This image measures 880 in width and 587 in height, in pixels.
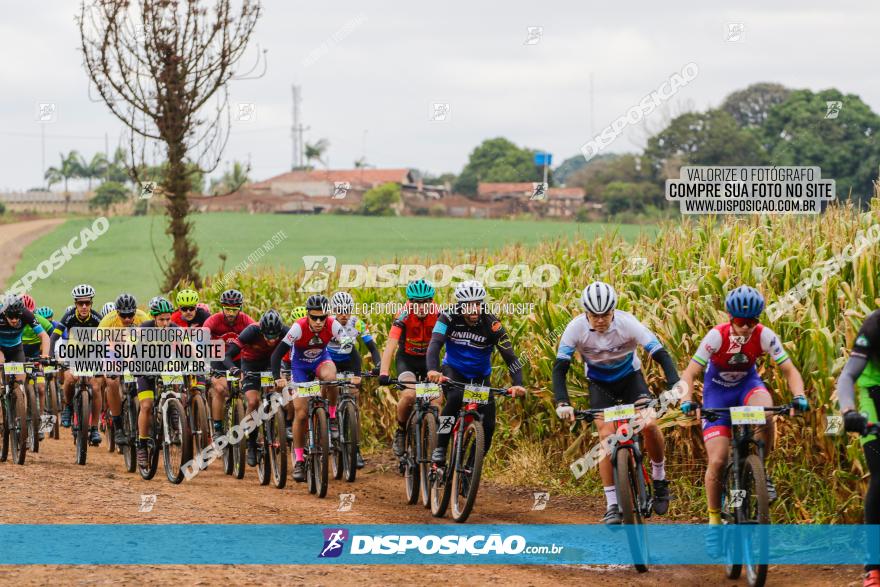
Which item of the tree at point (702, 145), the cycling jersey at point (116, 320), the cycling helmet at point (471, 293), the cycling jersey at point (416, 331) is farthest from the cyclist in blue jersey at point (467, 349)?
the tree at point (702, 145)

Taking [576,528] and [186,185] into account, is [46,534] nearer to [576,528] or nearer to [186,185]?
[576,528]

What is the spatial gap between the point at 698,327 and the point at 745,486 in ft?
10.9

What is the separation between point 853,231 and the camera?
1164 cm

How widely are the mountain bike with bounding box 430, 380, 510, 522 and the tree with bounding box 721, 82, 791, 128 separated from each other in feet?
251

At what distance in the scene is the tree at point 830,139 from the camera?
44.0 meters

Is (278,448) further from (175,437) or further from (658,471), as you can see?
(658,471)

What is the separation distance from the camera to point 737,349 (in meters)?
8.92

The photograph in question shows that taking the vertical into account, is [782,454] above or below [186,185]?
below

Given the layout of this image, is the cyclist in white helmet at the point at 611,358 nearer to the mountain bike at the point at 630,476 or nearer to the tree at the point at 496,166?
the mountain bike at the point at 630,476

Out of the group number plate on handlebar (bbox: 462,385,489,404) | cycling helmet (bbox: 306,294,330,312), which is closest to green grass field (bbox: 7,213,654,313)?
cycling helmet (bbox: 306,294,330,312)

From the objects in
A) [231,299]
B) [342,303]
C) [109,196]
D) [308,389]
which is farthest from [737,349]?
[109,196]

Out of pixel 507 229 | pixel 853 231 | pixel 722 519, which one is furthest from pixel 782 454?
pixel 507 229

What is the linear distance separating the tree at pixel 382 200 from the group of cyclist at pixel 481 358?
47612mm

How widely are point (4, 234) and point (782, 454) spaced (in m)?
65.0
